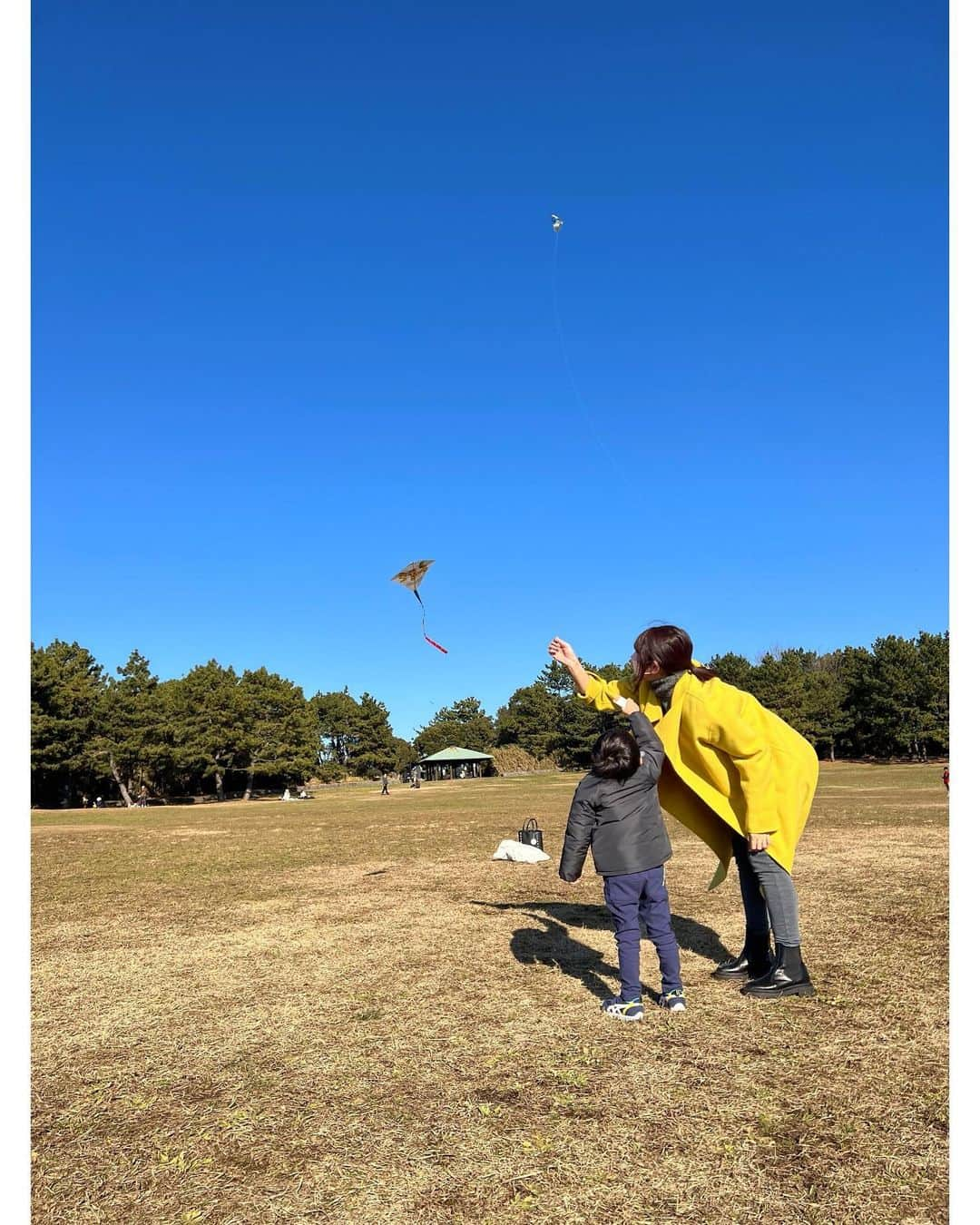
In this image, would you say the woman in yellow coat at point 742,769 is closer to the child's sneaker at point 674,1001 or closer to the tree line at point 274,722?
the child's sneaker at point 674,1001

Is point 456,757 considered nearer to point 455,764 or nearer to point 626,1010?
point 455,764

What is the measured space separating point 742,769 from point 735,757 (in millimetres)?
100

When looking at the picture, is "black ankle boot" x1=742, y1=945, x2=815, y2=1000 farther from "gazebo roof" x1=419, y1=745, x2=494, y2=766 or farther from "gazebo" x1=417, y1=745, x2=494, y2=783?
"gazebo roof" x1=419, y1=745, x2=494, y2=766

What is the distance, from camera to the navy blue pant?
507cm

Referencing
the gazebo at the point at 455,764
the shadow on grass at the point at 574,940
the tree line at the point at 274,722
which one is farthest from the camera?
the gazebo at the point at 455,764

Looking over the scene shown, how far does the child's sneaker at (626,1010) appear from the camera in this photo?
16.4 ft

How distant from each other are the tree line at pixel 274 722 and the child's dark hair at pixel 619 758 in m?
46.8

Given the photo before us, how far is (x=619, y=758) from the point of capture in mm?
5316

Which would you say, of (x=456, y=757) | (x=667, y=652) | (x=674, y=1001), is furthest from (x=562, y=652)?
(x=456, y=757)

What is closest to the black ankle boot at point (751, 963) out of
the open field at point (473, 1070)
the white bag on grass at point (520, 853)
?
the open field at point (473, 1070)

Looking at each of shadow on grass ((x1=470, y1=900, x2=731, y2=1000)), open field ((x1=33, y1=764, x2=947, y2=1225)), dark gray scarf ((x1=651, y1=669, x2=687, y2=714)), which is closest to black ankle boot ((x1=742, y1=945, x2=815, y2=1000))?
open field ((x1=33, y1=764, x2=947, y2=1225))

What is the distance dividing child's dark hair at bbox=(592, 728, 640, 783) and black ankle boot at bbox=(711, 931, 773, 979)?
1.51 metres

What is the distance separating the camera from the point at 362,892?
10.1m
